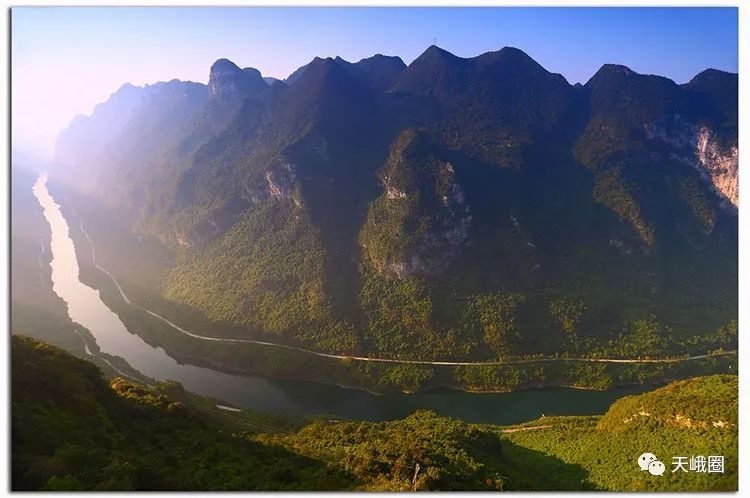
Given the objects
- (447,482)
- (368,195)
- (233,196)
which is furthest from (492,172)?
(447,482)

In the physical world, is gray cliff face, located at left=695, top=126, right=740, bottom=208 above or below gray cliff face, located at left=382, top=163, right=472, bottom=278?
above

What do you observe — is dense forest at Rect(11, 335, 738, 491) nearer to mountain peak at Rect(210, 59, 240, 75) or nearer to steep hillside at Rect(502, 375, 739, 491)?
steep hillside at Rect(502, 375, 739, 491)

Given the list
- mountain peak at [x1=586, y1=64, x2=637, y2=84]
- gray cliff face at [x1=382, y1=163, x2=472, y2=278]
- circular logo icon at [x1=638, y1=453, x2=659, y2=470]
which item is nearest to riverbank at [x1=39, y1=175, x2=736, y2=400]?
gray cliff face at [x1=382, y1=163, x2=472, y2=278]

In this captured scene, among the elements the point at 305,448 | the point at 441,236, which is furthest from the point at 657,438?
the point at 441,236

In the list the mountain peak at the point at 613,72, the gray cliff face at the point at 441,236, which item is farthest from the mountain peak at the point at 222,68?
the mountain peak at the point at 613,72

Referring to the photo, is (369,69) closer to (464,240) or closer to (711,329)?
(464,240)
